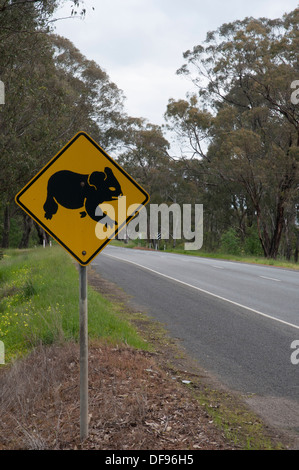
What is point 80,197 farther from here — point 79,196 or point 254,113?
point 254,113

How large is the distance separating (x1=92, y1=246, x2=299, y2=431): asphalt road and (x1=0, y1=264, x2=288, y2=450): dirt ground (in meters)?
0.87

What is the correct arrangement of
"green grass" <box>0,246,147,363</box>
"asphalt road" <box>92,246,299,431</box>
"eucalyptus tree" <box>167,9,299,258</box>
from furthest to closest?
1. "eucalyptus tree" <box>167,9,299,258</box>
2. "green grass" <box>0,246,147,363</box>
3. "asphalt road" <box>92,246,299,431</box>

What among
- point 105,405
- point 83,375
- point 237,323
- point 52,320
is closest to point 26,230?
point 237,323

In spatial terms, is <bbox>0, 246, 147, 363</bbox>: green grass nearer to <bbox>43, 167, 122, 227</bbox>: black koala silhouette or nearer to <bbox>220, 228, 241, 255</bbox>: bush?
<bbox>43, 167, 122, 227</bbox>: black koala silhouette

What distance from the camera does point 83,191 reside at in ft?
13.8

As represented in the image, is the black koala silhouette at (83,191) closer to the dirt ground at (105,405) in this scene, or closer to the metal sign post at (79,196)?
the metal sign post at (79,196)

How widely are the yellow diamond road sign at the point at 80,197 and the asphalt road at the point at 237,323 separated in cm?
253

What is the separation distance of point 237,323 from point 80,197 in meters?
5.93

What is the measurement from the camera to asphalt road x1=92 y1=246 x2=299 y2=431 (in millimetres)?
5918

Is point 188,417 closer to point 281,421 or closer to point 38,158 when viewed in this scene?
point 281,421

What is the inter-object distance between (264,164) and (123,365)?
2909 cm

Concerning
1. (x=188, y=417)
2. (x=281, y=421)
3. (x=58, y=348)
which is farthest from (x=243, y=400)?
(x=58, y=348)

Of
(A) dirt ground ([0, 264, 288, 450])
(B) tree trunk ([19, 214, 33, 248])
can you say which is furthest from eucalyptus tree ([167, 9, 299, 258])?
(A) dirt ground ([0, 264, 288, 450])

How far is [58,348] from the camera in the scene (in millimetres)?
6098
